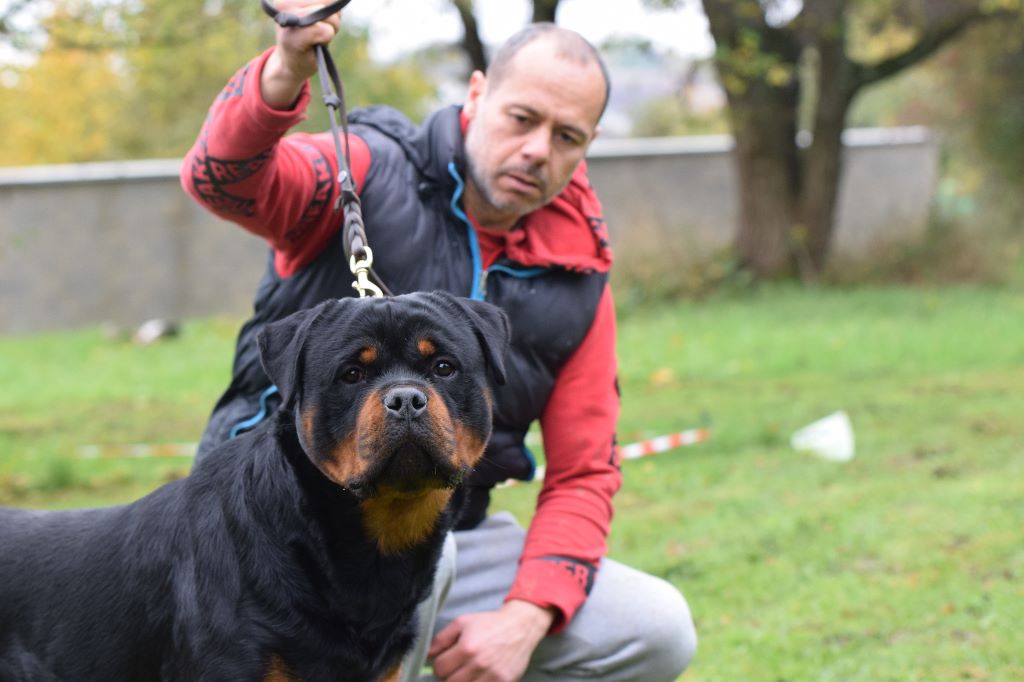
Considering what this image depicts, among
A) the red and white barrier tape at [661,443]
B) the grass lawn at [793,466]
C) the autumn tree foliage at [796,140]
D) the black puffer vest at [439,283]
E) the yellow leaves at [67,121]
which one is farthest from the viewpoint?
the yellow leaves at [67,121]

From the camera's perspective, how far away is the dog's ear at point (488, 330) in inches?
107

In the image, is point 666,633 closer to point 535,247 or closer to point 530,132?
point 535,247

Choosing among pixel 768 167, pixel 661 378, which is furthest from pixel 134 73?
pixel 661 378

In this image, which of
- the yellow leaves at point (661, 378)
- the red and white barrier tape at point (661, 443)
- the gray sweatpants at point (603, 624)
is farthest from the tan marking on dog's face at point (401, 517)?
the yellow leaves at point (661, 378)

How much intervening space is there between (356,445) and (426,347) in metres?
0.27

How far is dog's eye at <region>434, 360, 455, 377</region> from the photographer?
261cm

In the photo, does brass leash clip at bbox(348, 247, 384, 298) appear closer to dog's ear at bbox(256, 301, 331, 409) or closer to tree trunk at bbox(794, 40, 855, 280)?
dog's ear at bbox(256, 301, 331, 409)

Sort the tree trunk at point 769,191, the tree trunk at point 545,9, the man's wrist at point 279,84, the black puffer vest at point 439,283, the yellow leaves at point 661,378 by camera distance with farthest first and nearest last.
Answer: the tree trunk at point 769,191, the tree trunk at point 545,9, the yellow leaves at point 661,378, the black puffer vest at point 439,283, the man's wrist at point 279,84

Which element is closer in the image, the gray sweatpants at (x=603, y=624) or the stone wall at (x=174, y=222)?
the gray sweatpants at (x=603, y=624)

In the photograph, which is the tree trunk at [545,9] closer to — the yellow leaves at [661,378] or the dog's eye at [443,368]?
the yellow leaves at [661,378]

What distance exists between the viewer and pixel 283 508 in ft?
8.52

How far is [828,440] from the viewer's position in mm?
7645

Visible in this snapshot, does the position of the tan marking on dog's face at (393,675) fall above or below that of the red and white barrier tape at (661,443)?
above

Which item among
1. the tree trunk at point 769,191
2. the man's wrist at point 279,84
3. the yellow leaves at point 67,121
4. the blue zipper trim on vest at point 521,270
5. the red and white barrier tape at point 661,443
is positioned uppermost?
the man's wrist at point 279,84
